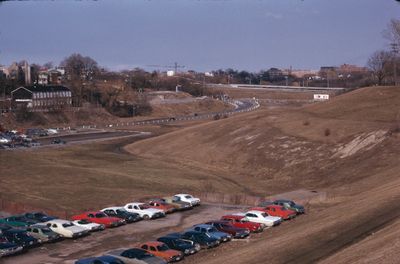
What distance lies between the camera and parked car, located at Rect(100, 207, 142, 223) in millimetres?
34656

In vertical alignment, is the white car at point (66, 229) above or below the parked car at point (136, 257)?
below

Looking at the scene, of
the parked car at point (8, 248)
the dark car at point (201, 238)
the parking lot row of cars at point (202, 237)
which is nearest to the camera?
the parking lot row of cars at point (202, 237)

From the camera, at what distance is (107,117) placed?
124125mm

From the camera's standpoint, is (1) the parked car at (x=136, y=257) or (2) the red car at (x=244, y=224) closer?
(1) the parked car at (x=136, y=257)

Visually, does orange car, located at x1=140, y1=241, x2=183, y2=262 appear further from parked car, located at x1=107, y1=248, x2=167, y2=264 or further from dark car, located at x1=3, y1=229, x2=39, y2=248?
dark car, located at x1=3, y1=229, x2=39, y2=248

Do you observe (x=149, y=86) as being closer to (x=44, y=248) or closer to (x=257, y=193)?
(x=257, y=193)

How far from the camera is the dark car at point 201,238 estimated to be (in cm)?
2816

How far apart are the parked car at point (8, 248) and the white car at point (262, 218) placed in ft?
37.5

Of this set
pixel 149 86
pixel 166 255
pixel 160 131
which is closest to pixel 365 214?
pixel 166 255

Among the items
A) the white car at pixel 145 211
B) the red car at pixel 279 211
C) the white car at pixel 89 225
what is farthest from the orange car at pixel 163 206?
the red car at pixel 279 211

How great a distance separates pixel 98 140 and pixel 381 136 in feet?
129

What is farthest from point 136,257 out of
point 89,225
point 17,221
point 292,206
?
point 292,206

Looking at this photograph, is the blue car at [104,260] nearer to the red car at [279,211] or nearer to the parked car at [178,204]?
the red car at [279,211]

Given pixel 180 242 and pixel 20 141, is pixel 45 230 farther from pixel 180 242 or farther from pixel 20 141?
pixel 20 141
